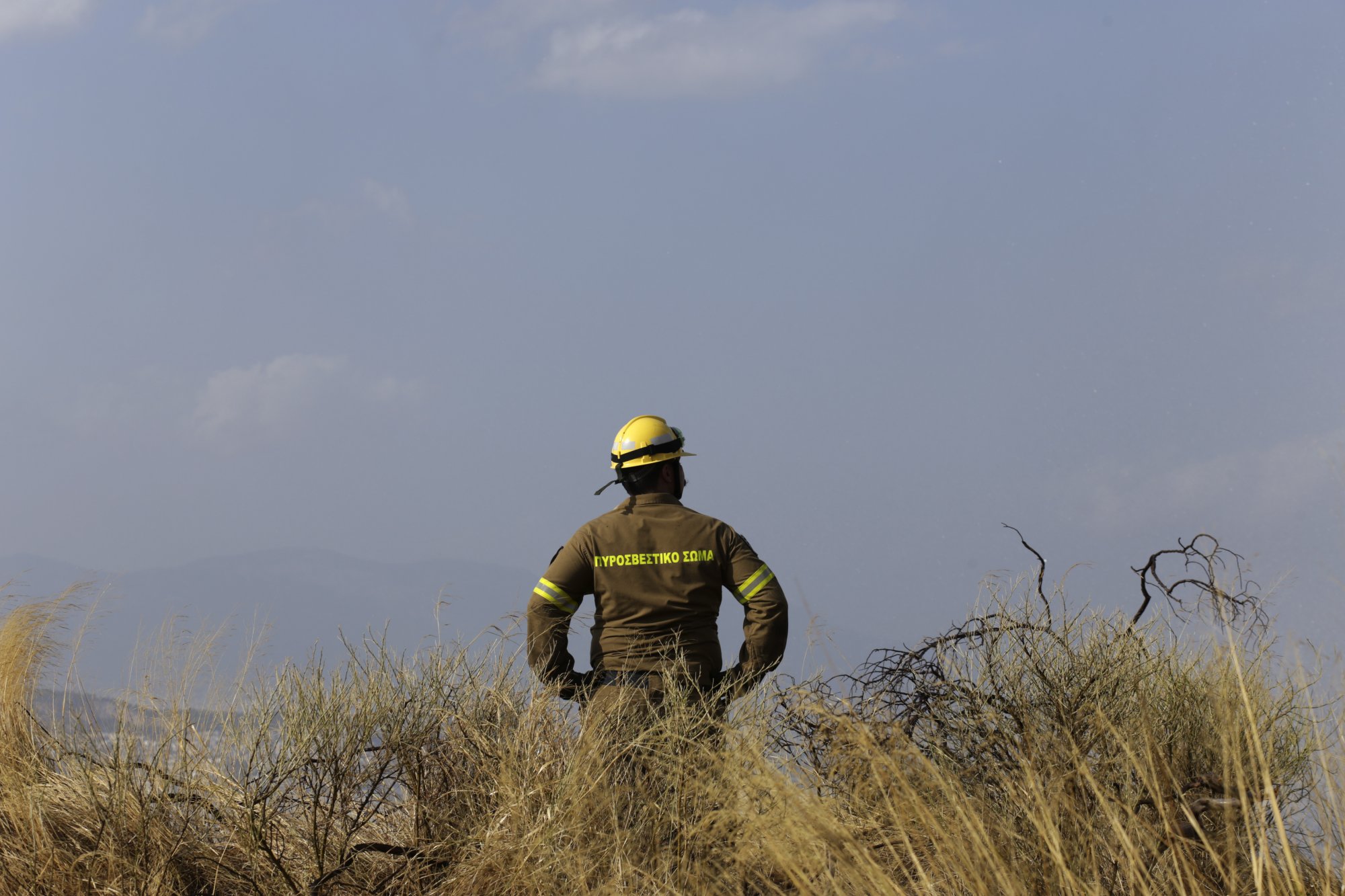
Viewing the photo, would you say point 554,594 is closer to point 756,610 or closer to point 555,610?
point 555,610

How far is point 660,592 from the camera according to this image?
621 centimetres

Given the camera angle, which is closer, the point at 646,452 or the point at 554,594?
the point at 554,594

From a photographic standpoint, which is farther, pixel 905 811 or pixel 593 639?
pixel 593 639

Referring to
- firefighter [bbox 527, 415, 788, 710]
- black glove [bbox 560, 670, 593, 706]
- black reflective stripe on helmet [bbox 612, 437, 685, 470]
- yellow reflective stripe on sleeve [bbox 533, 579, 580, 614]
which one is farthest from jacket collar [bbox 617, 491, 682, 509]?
black glove [bbox 560, 670, 593, 706]

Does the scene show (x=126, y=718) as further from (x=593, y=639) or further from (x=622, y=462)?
(x=622, y=462)

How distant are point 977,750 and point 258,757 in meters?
3.66

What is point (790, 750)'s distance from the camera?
6195mm

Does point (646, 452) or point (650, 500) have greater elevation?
point (646, 452)

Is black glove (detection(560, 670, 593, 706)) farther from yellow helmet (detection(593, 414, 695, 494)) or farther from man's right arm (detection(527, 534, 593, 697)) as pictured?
yellow helmet (detection(593, 414, 695, 494))

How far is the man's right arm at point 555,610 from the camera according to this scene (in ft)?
20.7

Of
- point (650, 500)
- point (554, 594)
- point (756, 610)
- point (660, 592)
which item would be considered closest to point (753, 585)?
point (756, 610)

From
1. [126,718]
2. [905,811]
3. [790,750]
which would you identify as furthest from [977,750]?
[126,718]

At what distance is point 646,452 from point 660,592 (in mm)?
776

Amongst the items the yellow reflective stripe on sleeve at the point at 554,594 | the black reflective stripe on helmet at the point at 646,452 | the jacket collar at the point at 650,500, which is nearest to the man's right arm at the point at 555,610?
the yellow reflective stripe on sleeve at the point at 554,594
